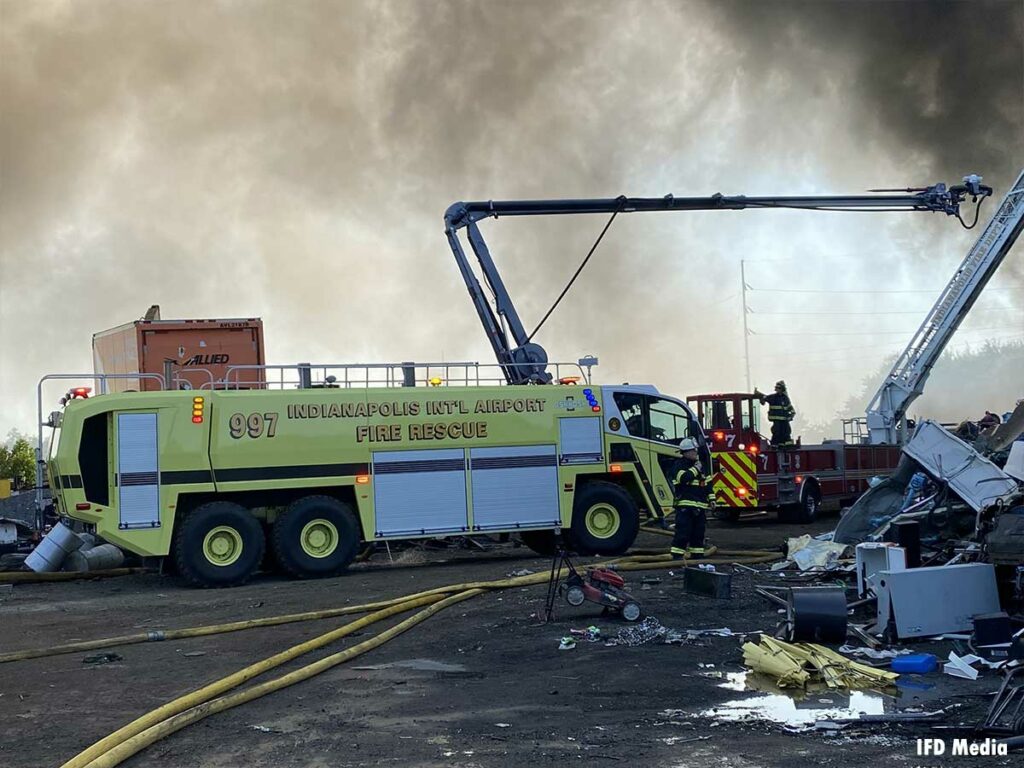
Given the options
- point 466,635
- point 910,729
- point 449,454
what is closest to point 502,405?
point 449,454

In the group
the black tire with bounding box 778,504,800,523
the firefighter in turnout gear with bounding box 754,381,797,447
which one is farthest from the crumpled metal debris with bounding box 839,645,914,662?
the black tire with bounding box 778,504,800,523

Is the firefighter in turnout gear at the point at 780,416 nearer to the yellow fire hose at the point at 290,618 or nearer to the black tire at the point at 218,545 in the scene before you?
the yellow fire hose at the point at 290,618

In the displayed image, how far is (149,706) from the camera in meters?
7.13

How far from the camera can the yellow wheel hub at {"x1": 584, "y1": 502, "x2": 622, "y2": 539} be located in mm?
15477

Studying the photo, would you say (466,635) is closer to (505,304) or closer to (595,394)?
(595,394)

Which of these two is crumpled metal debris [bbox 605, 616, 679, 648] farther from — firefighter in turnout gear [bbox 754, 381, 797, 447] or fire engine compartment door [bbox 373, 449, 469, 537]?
firefighter in turnout gear [bbox 754, 381, 797, 447]

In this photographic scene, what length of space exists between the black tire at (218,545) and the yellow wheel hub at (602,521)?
14.2 ft

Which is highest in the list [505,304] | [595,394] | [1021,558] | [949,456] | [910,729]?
[505,304]

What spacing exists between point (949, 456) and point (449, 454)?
20.0 feet

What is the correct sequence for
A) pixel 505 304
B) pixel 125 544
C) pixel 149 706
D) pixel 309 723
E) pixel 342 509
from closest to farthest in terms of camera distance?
pixel 309 723 → pixel 149 706 → pixel 125 544 → pixel 342 509 → pixel 505 304

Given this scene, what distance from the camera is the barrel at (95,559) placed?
15.1 meters

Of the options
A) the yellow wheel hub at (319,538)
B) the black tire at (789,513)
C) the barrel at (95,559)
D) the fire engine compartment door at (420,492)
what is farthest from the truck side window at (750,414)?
the barrel at (95,559)

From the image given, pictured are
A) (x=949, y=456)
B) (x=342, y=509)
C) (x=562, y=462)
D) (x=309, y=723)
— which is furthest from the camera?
(x=562, y=462)

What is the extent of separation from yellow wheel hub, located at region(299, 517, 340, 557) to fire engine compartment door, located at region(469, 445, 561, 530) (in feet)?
6.00
